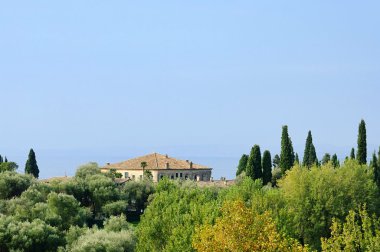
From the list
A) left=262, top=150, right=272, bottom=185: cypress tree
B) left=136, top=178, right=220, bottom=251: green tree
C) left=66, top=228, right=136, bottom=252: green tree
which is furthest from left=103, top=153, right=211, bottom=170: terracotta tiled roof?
left=66, top=228, right=136, bottom=252: green tree

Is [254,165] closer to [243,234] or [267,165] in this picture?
[267,165]

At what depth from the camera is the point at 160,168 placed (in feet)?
577

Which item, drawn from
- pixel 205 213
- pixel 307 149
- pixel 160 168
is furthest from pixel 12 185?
pixel 160 168

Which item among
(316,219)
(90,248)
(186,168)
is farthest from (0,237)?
(186,168)

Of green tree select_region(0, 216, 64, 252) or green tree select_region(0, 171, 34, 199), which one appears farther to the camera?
green tree select_region(0, 171, 34, 199)

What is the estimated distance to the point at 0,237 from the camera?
62656 millimetres

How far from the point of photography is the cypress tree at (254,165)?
112 metres

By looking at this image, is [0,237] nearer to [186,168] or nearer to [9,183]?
[9,183]

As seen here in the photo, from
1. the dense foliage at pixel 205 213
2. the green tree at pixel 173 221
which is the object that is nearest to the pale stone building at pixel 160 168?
the dense foliage at pixel 205 213

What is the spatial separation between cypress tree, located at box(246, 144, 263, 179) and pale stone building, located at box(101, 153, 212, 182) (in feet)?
196

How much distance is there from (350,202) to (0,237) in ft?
128

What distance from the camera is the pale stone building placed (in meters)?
176

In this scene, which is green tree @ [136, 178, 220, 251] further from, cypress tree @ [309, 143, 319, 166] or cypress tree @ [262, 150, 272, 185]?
cypress tree @ [309, 143, 319, 166]

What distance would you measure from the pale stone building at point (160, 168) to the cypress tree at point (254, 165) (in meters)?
59.9
